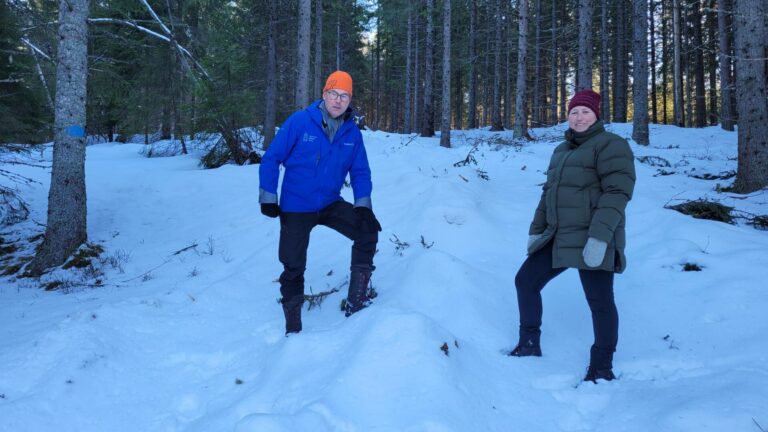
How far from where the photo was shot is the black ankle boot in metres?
2.90

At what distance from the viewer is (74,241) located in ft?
23.2

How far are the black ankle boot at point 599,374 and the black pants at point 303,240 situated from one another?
1848mm

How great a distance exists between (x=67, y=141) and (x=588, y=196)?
7.39m

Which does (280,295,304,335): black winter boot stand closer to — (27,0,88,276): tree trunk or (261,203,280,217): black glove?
(261,203,280,217): black glove

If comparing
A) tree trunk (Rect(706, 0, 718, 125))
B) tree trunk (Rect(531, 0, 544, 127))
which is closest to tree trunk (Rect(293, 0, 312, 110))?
tree trunk (Rect(531, 0, 544, 127))

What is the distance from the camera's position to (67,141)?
22.3 feet

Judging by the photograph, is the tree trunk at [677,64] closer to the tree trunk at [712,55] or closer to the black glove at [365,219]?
the tree trunk at [712,55]

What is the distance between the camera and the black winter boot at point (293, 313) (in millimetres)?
3637

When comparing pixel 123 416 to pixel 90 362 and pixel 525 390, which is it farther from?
pixel 525 390

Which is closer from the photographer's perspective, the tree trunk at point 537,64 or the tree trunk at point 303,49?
the tree trunk at point 303,49

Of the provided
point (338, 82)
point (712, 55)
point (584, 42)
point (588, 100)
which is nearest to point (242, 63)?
point (584, 42)

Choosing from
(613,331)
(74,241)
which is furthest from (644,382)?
(74,241)

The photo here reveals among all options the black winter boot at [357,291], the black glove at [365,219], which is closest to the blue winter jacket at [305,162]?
the black glove at [365,219]

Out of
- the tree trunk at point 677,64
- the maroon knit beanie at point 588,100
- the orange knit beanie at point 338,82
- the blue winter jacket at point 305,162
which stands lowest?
the blue winter jacket at point 305,162
